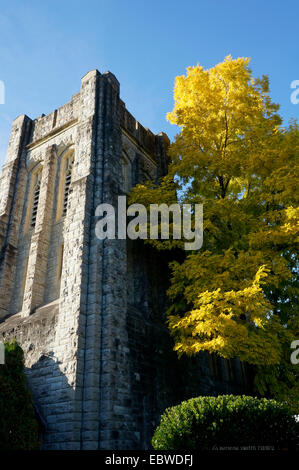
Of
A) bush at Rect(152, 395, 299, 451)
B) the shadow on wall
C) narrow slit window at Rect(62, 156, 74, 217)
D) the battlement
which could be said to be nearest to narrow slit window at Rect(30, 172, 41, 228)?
narrow slit window at Rect(62, 156, 74, 217)

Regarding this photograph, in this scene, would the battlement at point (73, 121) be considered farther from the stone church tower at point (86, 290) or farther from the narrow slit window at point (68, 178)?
the narrow slit window at point (68, 178)

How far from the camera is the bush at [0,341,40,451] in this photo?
27.5ft

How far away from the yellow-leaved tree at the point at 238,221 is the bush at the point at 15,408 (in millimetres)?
4249

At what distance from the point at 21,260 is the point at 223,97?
1026 centimetres

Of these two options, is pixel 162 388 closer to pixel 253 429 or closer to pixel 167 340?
pixel 167 340

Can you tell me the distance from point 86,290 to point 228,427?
5.62 m

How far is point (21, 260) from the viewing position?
15.1 meters

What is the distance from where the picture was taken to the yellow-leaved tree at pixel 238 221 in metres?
9.48

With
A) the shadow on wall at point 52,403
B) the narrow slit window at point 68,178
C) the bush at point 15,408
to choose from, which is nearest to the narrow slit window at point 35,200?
the narrow slit window at point 68,178

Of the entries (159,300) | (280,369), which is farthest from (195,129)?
(280,369)

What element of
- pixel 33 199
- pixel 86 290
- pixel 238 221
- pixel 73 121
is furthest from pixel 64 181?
pixel 238 221

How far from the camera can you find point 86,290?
37.0 feet

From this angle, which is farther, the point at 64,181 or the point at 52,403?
the point at 64,181

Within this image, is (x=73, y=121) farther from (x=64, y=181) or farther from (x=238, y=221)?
(x=238, y=221)
